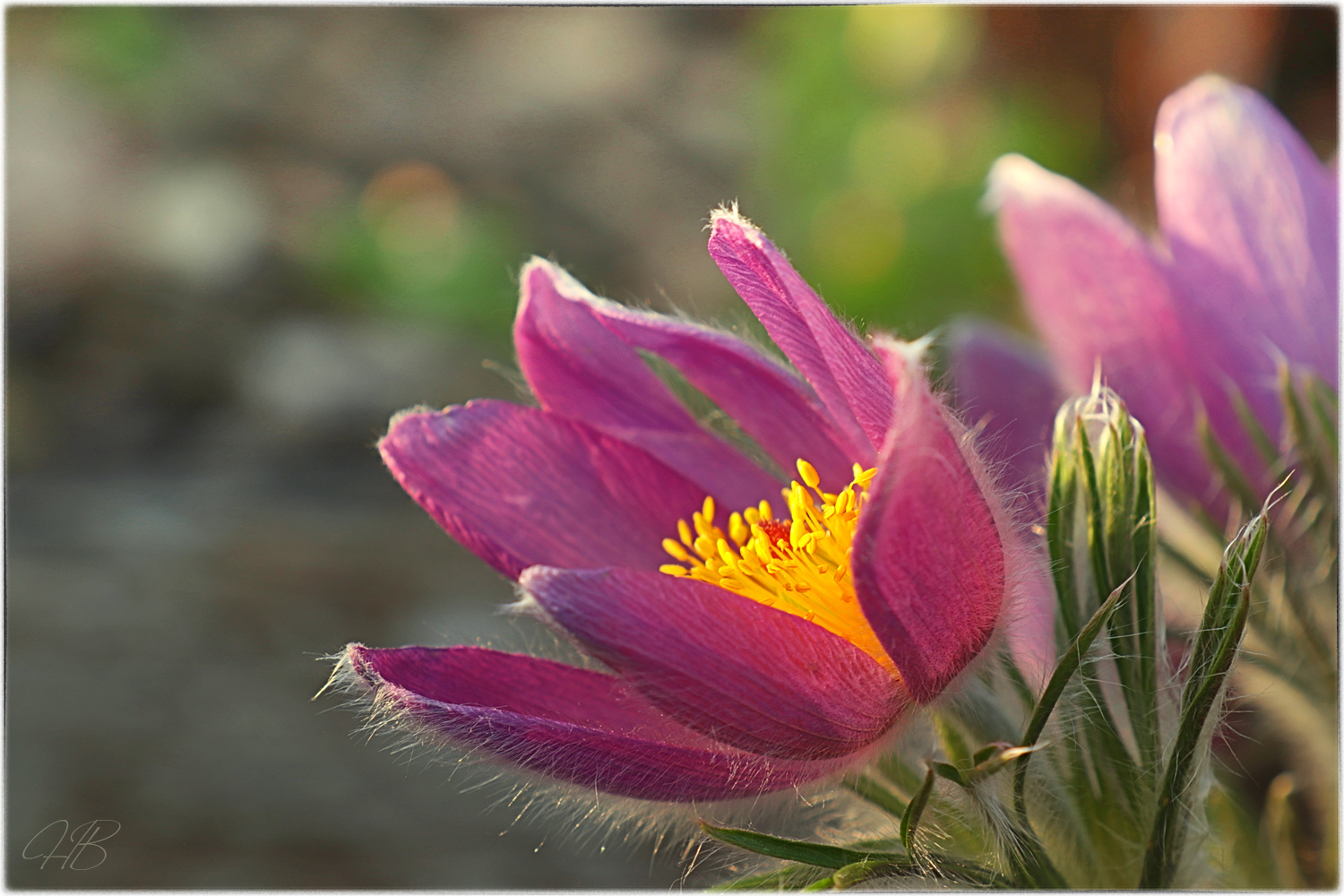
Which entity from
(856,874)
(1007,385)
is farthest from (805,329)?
(1007,385)

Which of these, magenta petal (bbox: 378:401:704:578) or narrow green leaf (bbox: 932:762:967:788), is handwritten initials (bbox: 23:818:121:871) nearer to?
magenta petal (bbox: 378:401:704:578)

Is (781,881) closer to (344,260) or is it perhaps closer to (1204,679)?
(1204,679)

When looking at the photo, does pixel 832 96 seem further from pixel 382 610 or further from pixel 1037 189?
pixel 1037 189

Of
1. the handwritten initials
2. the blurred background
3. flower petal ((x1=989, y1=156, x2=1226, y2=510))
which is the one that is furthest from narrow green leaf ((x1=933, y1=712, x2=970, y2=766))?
the blurred background

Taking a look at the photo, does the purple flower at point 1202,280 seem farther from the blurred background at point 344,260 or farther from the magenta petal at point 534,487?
the blurred background at point 344,260

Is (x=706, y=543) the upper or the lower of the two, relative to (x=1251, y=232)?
lower

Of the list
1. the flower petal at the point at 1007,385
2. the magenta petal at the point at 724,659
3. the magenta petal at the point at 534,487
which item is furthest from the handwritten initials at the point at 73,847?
the flower petal at the point at 1007,385

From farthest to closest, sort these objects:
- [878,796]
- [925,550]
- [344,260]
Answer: [344,260] → [878,796] → [925,550]
